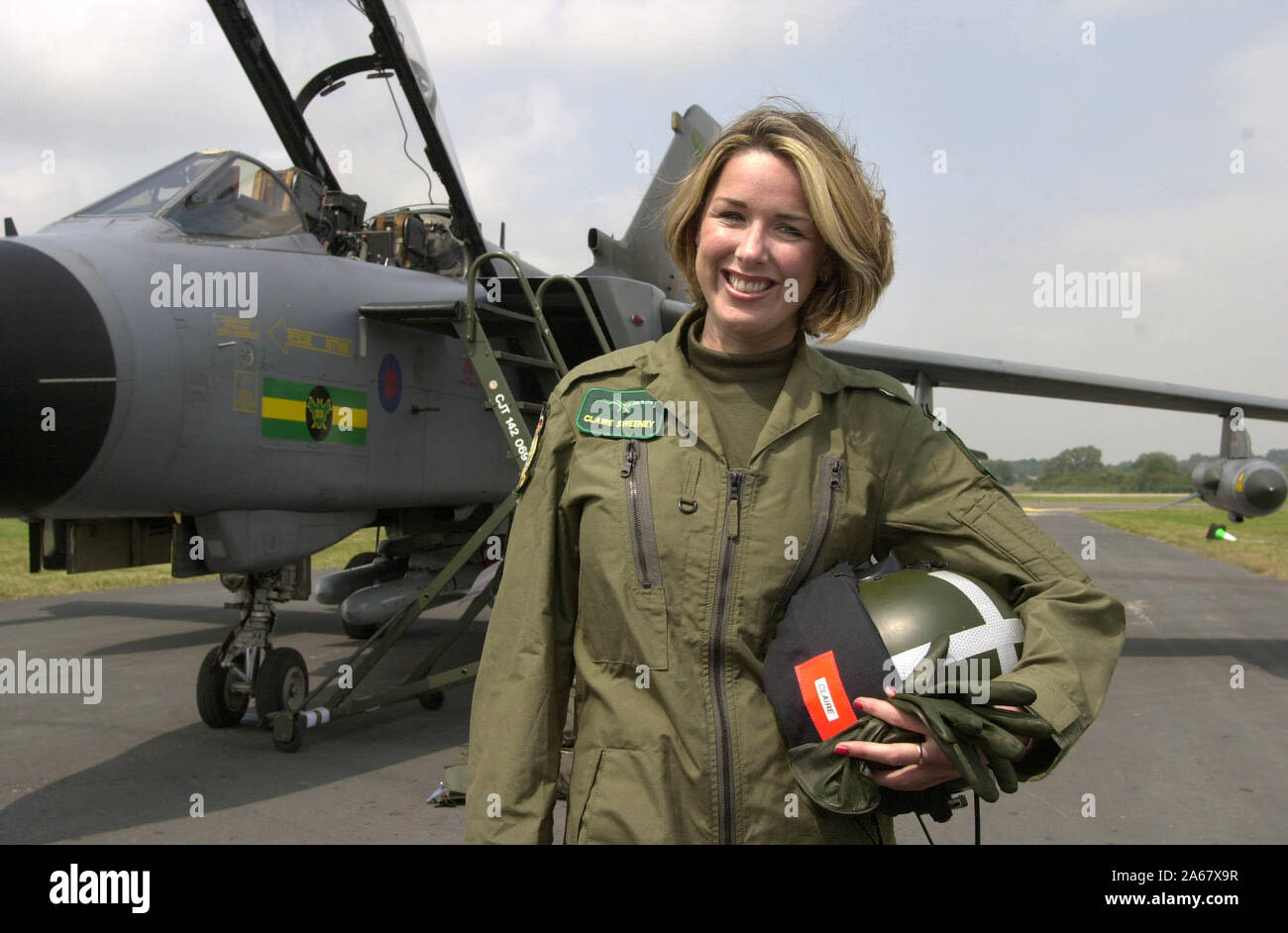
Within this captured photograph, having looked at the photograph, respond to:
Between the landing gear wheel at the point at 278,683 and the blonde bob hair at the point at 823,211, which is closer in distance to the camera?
the blonde bob hair at the point at 823,211

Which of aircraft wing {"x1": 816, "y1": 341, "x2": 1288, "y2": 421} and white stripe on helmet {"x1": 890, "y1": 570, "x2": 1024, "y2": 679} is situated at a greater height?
aircraft wing {"x1": 816, "y1": 341, "x2": 1288, "y2": 421}

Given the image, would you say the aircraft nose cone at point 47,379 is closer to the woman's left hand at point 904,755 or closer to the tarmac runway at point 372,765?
the tarmac runway at point 372,765

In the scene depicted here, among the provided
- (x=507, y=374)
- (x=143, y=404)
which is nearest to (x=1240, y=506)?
(x=507, y=374)

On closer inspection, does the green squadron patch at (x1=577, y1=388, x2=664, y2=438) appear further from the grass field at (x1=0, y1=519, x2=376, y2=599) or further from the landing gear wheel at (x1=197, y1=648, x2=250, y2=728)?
the grass field at (x1=0, y1=519, x2=376, y2=599)

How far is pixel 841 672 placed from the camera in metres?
1.51

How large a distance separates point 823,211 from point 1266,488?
10.1m

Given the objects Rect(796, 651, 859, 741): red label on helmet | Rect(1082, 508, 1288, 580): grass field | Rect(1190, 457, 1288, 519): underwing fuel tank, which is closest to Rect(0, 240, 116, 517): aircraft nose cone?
Rect(796, 651, 859, 741): red label on helmet

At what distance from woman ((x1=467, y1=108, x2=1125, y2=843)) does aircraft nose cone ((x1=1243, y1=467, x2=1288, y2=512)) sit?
9723 millimetres

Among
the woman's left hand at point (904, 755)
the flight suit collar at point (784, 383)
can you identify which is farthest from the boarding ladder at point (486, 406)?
the woman's left hand at point (904, 755)

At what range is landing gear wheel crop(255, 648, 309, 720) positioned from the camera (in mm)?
5891

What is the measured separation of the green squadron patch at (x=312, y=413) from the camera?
5195 mm

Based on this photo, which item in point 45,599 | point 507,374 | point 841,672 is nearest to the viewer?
point 841,672
